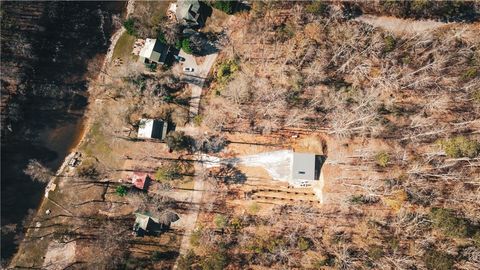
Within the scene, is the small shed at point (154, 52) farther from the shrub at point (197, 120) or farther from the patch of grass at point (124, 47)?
the shrub at point (197, 120)

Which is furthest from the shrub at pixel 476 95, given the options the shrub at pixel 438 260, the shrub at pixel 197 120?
the shrub at pixel 197 120

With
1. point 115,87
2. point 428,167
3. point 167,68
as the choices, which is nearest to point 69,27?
point 115,87

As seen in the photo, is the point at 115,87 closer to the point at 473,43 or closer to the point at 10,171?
the point at 10,171

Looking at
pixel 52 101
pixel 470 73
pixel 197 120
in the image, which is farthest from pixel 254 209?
pixel 470 73

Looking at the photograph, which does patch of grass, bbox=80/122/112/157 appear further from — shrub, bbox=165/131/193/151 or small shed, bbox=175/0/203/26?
small shed, bbox=175/0/203/26

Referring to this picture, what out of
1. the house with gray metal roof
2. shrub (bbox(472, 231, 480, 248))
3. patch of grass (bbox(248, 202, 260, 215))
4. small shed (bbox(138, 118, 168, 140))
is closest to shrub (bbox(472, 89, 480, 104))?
shrub (bbox(472, 231, 480, 248))

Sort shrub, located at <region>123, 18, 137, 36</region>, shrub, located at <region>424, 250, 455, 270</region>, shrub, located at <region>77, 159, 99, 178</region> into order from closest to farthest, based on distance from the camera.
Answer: shrub, located at <region>424, 250, 455, 270</region>
shrub, located at <region>77, 159, 99, 178</region>
shrub, located at <region>123, 18, 137, 36</region>

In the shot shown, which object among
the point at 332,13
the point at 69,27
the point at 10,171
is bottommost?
the point at 10,171
